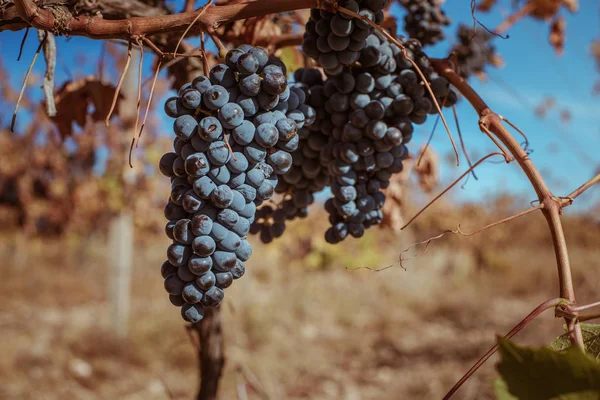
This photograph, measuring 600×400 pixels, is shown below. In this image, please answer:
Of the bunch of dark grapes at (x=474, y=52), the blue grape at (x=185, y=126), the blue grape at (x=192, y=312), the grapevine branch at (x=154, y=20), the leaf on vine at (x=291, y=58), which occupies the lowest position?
the blue grape at (x=192, y=312)

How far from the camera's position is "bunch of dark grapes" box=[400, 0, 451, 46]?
121cm

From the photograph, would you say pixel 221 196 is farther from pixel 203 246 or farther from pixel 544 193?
pixel 544 193

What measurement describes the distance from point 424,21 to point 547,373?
3.33 feet

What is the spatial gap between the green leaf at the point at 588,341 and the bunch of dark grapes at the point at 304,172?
1.55 ft

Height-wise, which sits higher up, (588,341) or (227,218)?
(227,218)

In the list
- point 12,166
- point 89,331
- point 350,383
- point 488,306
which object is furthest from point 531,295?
point 12,166

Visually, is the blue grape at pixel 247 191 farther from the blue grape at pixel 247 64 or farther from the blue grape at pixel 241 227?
the blue grape at pixel 247 64

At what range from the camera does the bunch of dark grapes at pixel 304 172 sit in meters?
0.85

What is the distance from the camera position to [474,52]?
177cm

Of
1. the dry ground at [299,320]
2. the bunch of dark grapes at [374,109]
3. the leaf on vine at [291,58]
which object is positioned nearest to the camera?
the bunch of dark grapes at [374,109]

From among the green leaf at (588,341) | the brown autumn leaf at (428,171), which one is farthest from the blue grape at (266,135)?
the brown autumn leaf at (428,171)

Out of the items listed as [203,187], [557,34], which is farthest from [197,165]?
[557,34]

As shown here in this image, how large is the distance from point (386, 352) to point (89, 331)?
3.29 meters

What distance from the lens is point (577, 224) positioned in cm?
1041
